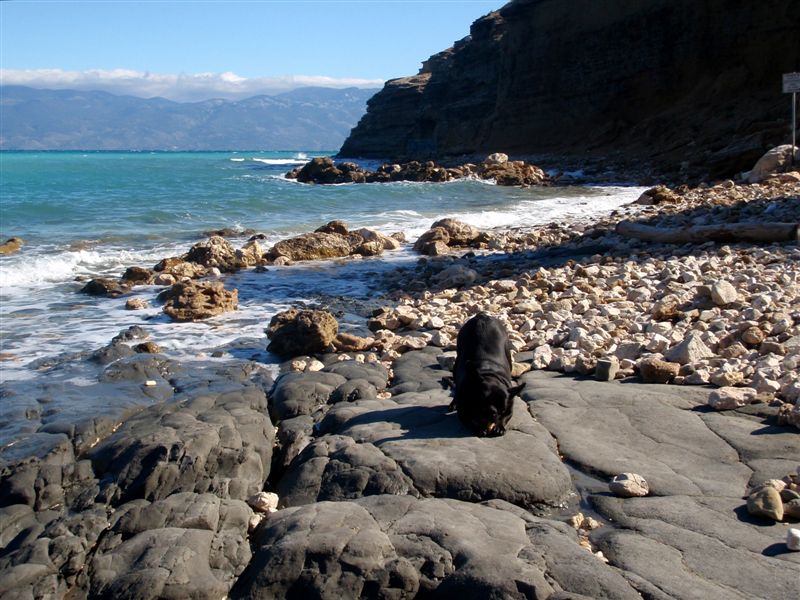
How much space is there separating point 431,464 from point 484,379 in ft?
2.64

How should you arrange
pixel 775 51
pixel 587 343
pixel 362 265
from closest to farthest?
1. pixel 587 343
2. pixel 362 265
3. pixel 775 51

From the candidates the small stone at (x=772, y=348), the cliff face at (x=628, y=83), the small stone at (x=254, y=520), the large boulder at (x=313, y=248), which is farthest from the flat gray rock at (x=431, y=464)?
the cliff face at (x=628, y=83)

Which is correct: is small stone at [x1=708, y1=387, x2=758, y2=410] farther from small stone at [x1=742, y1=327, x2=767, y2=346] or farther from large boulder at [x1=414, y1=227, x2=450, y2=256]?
large boulder at [x1=414, y1=227, x2=450, y2=256]

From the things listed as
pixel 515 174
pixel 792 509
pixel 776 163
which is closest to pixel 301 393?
pixel 792 509

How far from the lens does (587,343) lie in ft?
21.6

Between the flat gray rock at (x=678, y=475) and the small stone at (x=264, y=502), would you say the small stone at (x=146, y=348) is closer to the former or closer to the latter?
the small stone at (x=264, y=502)

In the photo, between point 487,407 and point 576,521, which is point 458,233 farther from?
point 576,521

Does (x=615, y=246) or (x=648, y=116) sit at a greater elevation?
(x=648, y=116)

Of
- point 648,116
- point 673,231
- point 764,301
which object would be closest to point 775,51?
point 648,116

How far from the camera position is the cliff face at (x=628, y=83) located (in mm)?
31094

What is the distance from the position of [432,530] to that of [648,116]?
1533 inches

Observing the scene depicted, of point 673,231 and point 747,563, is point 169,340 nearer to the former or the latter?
point 747,563

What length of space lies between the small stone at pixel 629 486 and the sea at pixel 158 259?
3.59 metres

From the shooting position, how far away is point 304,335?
7.22 metres
